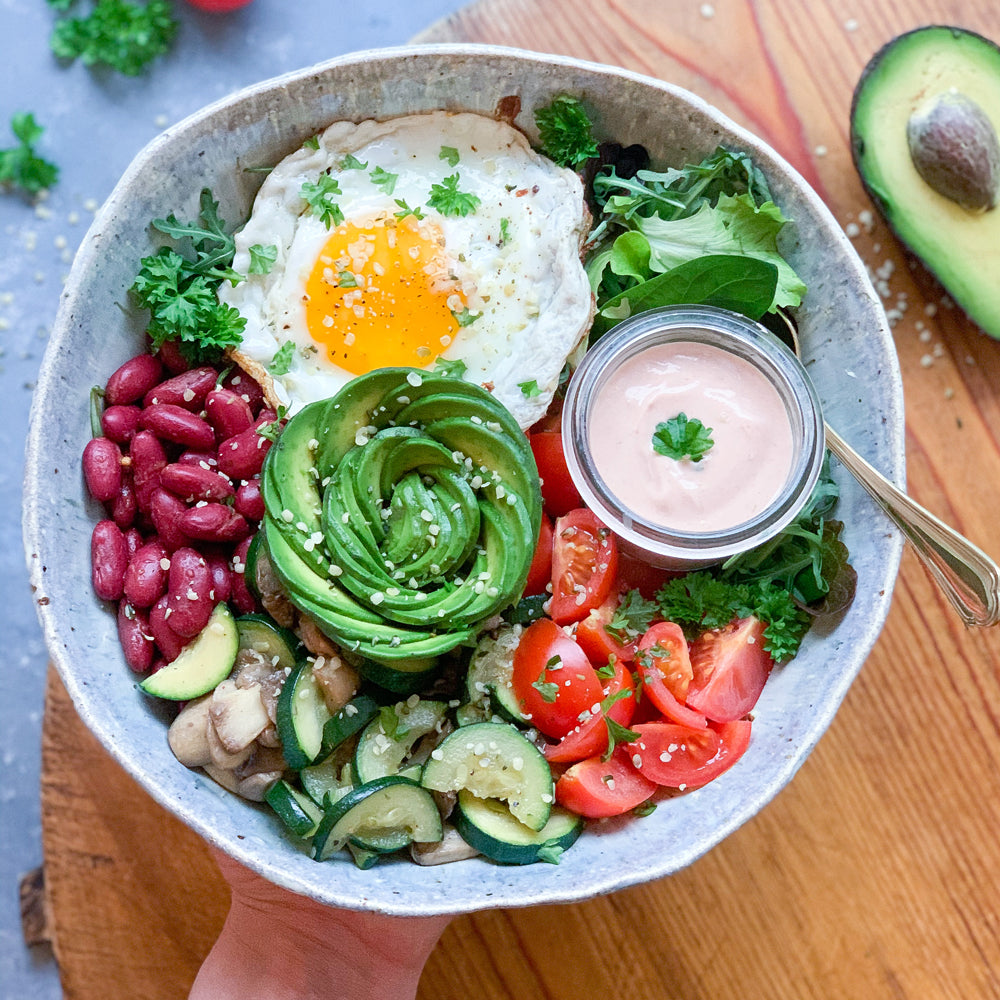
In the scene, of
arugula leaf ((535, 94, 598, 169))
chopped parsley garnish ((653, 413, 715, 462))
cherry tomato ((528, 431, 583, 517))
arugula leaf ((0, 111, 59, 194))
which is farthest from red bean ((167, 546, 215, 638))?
arugula leaf ((0, 111, 59, 194))

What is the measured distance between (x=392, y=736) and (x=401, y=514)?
0.47 m

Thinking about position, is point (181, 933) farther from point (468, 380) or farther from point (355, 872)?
point (468, 380)

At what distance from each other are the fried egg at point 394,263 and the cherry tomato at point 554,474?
174mm

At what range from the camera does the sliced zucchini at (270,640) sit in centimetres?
210

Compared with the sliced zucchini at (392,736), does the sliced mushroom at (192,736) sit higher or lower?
higher

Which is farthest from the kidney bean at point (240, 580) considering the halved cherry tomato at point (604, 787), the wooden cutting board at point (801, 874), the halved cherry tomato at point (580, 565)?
the halved cherry tomato at point (604, 787)

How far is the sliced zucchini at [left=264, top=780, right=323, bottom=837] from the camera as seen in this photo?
198 cm

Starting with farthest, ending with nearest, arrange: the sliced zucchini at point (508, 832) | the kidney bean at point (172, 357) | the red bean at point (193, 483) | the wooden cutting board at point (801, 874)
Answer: the wooden cutting board at point (801, 874) → the kidney bean at point (172, 357) → the red bean at point (193, 483) → the sliced zucchini at point (508, 832)

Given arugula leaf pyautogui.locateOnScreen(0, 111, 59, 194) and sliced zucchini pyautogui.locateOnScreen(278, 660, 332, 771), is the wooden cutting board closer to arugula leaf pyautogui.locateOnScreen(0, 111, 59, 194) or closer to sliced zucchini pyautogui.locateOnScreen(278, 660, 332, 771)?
sliced zucchini pyautogui.locateOnScreen(278, 660, 332, 771)

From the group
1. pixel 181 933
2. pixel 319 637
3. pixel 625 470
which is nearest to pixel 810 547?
pixel 625 470

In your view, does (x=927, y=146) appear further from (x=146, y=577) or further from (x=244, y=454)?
(x=146, y=577)

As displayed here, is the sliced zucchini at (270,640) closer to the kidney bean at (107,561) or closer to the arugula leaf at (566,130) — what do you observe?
the kidney bean at (107,561)

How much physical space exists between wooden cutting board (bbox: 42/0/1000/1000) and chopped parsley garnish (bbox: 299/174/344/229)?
48 cm

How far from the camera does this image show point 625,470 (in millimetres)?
2150
